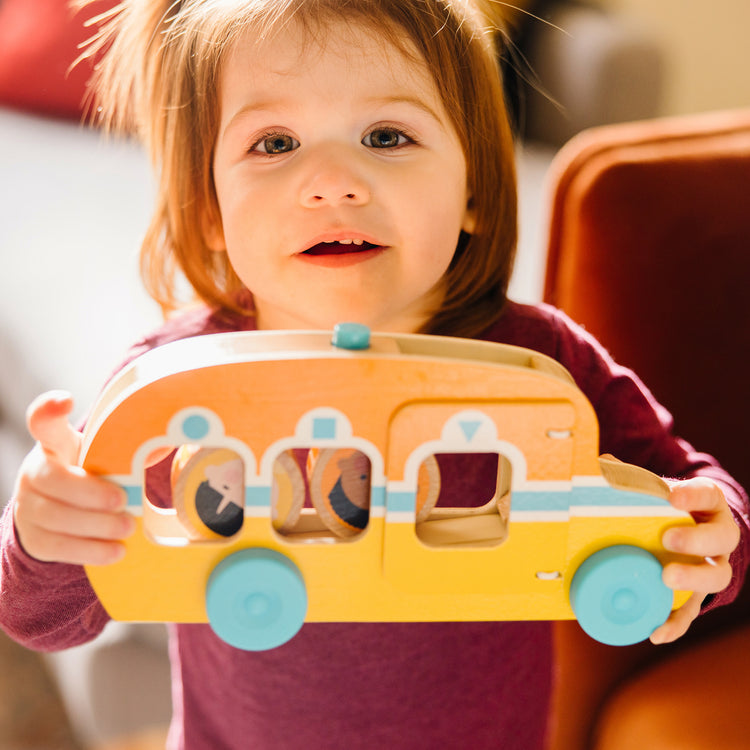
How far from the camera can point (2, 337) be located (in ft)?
4.42

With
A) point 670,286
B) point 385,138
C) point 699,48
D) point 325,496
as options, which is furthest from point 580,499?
point 699,48

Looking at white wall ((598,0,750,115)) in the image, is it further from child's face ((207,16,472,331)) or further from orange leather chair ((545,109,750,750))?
child's face ((207,16,472,331))

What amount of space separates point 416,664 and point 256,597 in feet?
0.84

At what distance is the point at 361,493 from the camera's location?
466 millimetres

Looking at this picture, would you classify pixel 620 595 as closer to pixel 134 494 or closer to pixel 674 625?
pixel 674 625

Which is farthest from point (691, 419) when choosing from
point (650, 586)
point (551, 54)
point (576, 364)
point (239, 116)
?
point (551, 54)

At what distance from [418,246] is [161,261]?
257 mm

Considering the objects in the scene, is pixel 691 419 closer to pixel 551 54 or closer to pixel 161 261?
pixel 161 261

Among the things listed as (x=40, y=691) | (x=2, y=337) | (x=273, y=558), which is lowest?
(x=40, y=691)

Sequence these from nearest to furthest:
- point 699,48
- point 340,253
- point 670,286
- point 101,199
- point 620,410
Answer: point 340,253
point 620,410
point 670,286
point 101,199
point 699,48

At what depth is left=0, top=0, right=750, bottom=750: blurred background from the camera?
1.06 m

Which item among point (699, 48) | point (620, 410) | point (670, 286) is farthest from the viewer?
point (699, 48)

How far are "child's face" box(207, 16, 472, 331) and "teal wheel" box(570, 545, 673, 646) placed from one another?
0.63ft

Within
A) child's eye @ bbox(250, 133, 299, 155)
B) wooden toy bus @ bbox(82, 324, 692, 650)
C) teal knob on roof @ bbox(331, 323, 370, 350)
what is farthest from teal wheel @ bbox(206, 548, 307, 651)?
child's eye @ bbox(250, 133, 299, 155)
